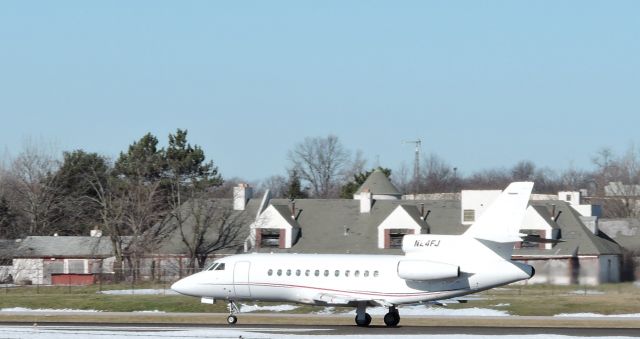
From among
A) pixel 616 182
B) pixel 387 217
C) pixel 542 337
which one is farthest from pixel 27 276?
pixel 616 182

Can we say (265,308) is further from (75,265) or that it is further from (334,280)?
(75,265)

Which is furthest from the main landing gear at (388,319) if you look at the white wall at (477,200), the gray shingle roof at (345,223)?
the white wall at (477,200)

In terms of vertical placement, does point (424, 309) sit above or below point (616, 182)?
below

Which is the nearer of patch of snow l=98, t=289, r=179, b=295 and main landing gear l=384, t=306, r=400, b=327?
→ main landing gear l=384, t=306, r=400, b=327

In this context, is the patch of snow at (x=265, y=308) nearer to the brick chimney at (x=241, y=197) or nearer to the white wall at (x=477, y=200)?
the white wall at (x=477, y=200)

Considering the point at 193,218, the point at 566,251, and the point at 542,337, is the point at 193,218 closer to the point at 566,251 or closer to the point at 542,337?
the point at 566,251

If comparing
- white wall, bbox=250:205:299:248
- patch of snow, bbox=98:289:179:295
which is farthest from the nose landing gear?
white wall, bbox=250:205:299:248

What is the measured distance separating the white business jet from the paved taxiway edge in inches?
65.2

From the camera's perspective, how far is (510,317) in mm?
51594

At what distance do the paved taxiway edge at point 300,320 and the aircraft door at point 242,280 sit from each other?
1209 millimetres

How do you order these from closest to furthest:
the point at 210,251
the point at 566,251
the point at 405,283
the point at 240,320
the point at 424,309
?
the point at 405,283, the point at 240,320, the point at 424,309, the point at 566,251, the point at 210,251

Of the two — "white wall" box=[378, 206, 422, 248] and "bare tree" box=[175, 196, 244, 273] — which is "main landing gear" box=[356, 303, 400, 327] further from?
"white wall" box=[378, 206, 422, 248]

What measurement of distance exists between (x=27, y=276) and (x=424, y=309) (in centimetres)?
4106

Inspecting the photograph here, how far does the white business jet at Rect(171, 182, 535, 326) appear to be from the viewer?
44.4 m
